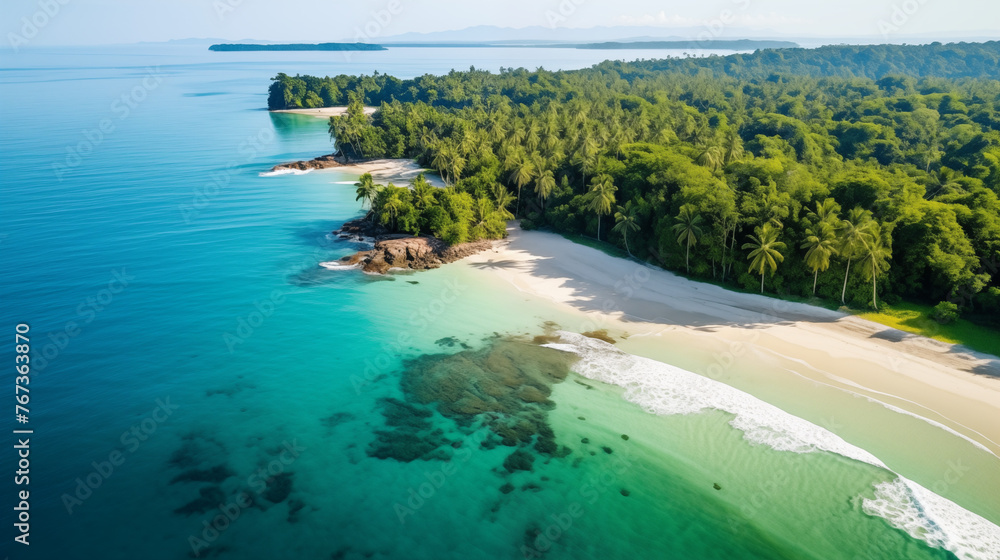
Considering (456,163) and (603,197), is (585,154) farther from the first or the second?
(456,163)

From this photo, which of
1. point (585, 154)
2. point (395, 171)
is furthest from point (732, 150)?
point (395, 171)

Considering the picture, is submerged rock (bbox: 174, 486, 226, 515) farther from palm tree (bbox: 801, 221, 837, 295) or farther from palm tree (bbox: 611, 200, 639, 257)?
palm tree (bbox: 801, 221, 837, 295)

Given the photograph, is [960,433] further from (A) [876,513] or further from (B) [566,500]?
(B) [566,500]

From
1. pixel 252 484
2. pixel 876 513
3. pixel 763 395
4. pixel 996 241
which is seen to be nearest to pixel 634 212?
pixel 763 395

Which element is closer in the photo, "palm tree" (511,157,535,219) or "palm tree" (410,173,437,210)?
"palm tree" (410,173,437,210)

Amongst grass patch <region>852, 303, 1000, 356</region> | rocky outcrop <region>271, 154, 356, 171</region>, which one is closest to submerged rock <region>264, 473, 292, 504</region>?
grass patch <region>852, 303, 1000, 356</region>

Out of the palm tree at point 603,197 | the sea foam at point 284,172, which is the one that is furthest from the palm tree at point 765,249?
the sea foam at point 284,172

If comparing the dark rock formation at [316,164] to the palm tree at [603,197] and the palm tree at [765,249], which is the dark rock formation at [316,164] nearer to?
the palm tree at [603,197]
